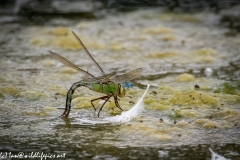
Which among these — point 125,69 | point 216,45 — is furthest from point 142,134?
point 216,45

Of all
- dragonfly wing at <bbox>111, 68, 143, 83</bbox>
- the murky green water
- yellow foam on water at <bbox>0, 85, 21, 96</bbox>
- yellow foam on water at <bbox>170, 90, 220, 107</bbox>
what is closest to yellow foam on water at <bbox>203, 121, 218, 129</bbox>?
the murky green water

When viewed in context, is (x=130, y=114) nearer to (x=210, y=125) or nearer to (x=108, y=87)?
(x=108, y=87)

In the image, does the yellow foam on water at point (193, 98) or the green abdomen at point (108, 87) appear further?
the yellow foam on water at point (193, 98)

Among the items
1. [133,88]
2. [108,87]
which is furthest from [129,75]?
[133,88]

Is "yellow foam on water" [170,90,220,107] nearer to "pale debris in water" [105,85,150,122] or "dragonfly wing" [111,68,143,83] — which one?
"pale debris in water" [105,85,150,122]

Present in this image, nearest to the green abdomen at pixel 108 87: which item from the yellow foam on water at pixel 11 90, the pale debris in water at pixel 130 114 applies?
the pale debris in water at pixel 130 114

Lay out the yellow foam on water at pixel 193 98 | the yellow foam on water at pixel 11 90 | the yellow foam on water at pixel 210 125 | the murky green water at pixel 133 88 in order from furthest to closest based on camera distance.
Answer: the yellow foam on water at pixel 11 90 → the yellow foam on water at pixel 193 98 → the yellow foam on water at pixel 210 125 → the murky green water at pixel 133 88

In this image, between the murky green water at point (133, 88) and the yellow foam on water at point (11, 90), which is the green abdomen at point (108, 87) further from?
the yellow foam on water at point (11, 90)

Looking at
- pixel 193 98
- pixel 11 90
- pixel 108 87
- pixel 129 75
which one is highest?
pixel 129 75

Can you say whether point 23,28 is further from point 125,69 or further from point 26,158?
point 26,158

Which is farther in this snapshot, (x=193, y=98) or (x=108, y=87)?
(x=193, y=98)
